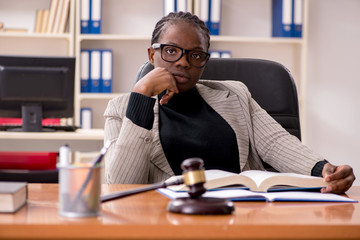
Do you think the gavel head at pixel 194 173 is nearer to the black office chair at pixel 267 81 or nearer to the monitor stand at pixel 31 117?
the black office chair at pixel 267 81

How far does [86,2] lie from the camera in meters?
3.69

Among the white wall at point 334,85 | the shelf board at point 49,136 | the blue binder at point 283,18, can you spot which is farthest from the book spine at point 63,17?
the white wall at point 334,85

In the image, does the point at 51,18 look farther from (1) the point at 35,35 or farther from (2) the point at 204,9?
(2) the point at 204,9

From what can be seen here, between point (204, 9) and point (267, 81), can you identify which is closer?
point (267, 81)

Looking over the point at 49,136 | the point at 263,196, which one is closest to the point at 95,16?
the point at 49,136

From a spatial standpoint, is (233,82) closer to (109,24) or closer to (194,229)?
(194,229)

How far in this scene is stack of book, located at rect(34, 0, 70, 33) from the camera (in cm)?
375

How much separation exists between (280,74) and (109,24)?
236 cm

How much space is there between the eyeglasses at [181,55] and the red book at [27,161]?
28.3 inches

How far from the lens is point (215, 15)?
12.3 feet

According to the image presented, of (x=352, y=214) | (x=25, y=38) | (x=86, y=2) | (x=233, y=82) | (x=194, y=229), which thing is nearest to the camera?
(x=194, y=229)

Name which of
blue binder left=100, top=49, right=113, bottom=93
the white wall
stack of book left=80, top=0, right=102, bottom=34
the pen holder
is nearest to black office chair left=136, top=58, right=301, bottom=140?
the pen holder

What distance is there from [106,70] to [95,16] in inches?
15.2

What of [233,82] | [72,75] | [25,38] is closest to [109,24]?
[25,38]
